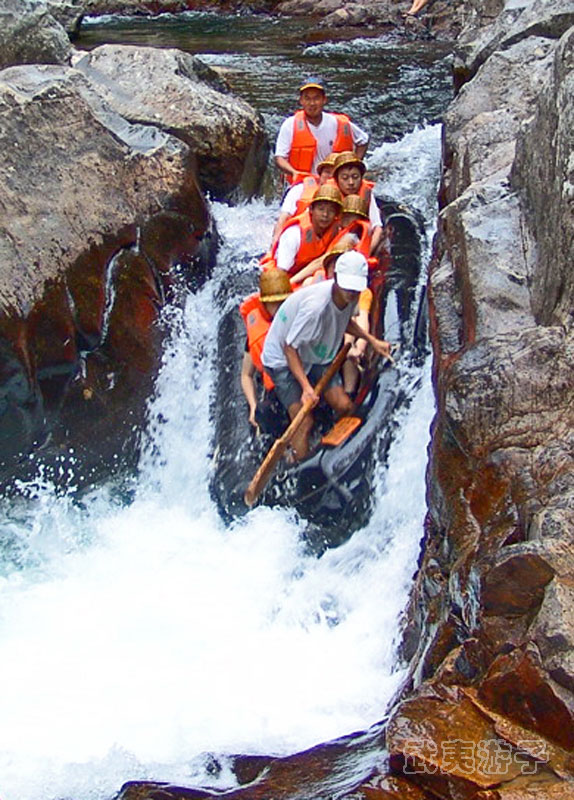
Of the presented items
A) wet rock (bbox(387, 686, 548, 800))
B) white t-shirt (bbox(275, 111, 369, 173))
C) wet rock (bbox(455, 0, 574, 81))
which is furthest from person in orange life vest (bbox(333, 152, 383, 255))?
wet rock (bbox(387, 686, 548, 800))

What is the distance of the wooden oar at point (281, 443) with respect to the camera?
5512 mm

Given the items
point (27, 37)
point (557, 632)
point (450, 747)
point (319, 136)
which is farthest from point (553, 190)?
point (27, 37)

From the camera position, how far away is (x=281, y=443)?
5535 millimetres

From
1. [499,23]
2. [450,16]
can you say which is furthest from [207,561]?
[450,16]

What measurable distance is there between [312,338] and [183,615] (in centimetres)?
178

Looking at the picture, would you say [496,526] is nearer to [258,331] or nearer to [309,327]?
[309,327]

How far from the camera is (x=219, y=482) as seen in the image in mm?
6141

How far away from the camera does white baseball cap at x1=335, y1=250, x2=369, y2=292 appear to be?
16.5 ft

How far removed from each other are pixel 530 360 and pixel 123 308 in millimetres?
3512

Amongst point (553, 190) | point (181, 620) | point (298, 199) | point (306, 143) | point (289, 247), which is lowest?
point (181, 620)

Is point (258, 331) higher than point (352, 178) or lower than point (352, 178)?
lower

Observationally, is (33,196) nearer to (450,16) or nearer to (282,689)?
(282,689)

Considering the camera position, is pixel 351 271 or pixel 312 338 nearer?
pixel 351 271

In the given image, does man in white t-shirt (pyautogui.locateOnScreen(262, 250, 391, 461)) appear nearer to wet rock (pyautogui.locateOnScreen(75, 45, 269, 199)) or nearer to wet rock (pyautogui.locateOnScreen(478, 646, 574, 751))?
wet rock (pyautogui.locateOnScreen(478, 646, 574, 751))
